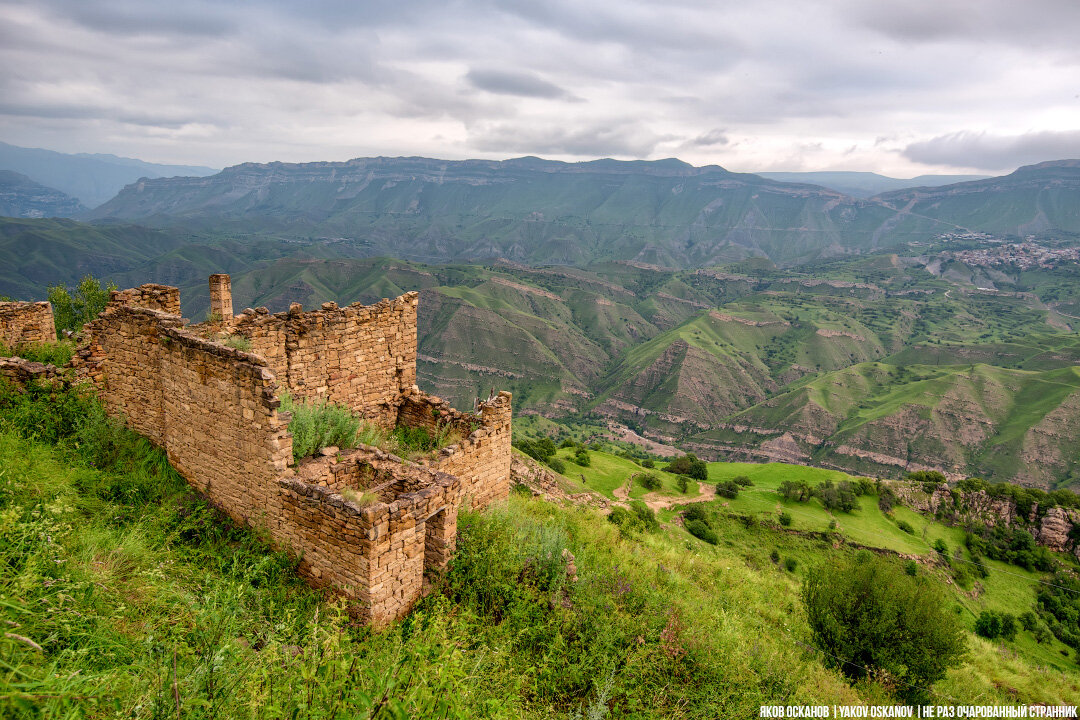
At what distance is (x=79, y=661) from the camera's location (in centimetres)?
458

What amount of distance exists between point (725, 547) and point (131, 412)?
1341 inches

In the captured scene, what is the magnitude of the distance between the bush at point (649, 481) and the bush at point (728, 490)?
5.82 m

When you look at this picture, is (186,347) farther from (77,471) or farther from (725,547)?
(725,547)

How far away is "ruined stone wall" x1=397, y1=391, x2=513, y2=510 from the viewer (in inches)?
449

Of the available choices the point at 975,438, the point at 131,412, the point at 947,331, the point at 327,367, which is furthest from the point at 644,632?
the point at 947,331

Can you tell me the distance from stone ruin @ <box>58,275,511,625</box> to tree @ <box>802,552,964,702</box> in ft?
34.2

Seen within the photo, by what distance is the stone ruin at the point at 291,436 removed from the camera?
7855 mm

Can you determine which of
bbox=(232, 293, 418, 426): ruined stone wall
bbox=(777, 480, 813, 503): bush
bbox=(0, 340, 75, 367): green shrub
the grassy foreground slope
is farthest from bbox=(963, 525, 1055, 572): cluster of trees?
bbox=(0, 340, 75, 367): green shrub

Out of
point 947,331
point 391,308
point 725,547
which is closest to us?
point 391,308

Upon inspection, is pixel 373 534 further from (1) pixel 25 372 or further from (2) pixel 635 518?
(2) pixel 635 518

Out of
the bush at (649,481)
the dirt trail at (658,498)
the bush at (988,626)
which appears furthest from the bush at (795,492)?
the bush at (988,626)

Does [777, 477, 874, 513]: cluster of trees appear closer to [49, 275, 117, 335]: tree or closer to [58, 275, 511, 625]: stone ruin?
[58, 275, 511, 625]: stone ruin

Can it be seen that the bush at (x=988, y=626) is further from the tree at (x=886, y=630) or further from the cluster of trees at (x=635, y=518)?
the tree at (x=886, y=630)

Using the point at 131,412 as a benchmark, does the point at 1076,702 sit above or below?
below
